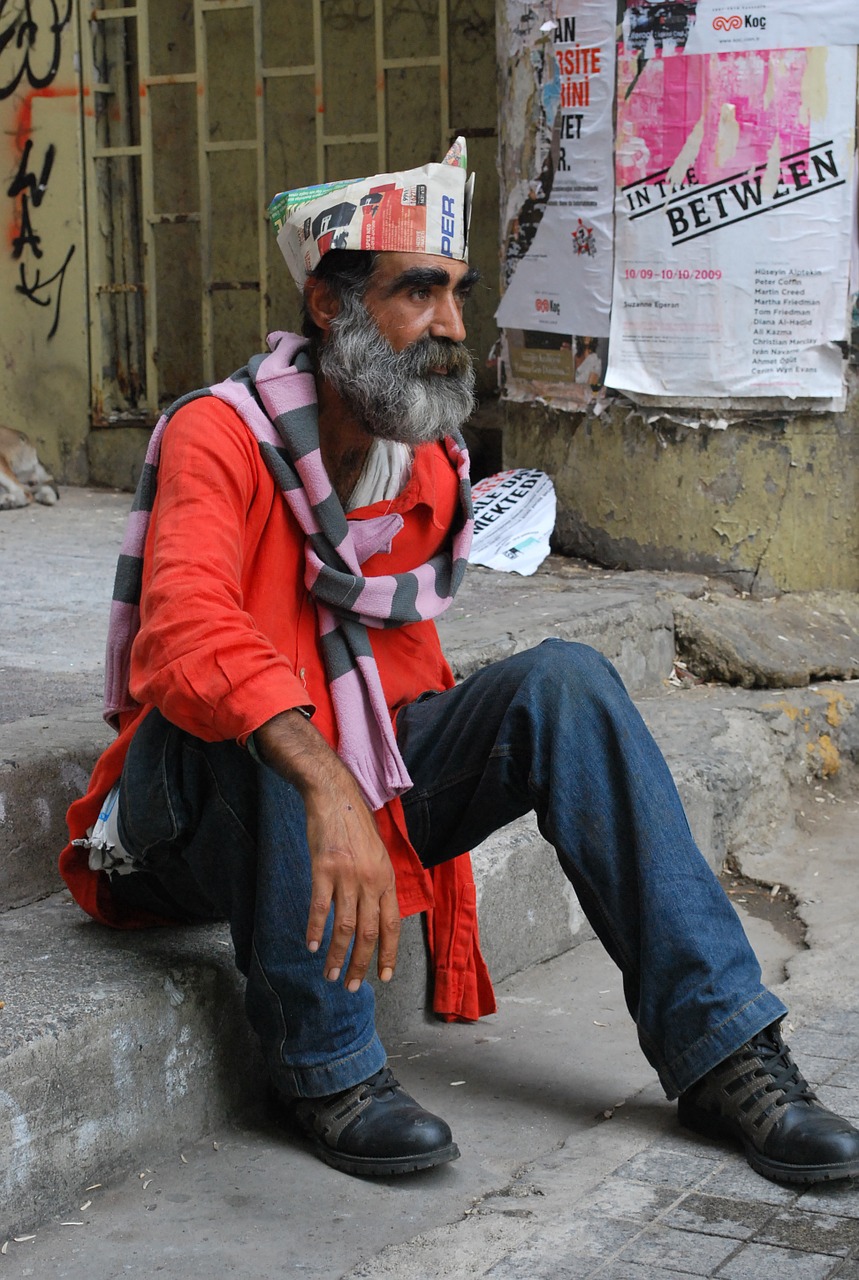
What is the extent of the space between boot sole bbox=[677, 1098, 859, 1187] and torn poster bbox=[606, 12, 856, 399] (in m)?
2.99

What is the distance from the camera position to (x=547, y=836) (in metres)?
2.41

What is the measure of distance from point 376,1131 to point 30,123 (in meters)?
5.69

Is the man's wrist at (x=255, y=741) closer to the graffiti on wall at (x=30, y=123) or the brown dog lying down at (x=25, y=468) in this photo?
the brown dog lying down at (x=25, y=468)

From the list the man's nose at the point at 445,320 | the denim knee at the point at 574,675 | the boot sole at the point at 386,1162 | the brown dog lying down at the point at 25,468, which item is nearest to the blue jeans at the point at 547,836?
the denim knee at the point at 574,675

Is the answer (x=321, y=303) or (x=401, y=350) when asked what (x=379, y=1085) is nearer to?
(x=401, y=350)

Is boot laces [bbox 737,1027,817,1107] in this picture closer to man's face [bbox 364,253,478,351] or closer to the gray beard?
the gray beard

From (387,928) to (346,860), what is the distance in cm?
12

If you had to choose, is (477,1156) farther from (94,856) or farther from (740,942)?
(94,856)

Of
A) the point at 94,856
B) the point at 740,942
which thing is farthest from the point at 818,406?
the point at 94,856

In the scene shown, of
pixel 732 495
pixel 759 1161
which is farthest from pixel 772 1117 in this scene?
pixel 732 495

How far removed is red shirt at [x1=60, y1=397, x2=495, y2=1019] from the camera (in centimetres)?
209

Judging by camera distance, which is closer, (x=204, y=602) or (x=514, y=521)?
(x=204, y=602)

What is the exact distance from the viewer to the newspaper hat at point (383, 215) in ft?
8.28

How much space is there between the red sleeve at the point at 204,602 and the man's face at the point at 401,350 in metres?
0.25
